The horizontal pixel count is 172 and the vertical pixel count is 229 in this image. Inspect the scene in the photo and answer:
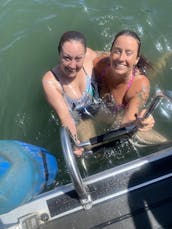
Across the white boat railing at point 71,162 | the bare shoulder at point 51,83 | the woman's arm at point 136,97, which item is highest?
the bare shoulder at point 51,83

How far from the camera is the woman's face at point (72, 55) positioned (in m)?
3.62

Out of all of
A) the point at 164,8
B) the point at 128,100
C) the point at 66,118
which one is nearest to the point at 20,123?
the point at 66,118

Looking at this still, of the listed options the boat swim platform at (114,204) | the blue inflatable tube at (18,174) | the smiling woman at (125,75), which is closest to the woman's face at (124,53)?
the smiling woman at (125,75)

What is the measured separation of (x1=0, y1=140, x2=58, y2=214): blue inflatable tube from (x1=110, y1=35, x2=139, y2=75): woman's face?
124 cm

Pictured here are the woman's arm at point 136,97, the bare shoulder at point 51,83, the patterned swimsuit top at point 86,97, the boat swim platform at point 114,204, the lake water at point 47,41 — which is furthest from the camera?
the lake water at point 47,41

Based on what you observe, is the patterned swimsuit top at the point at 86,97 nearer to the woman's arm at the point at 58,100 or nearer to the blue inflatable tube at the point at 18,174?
the woman's arm at the point at 58,100

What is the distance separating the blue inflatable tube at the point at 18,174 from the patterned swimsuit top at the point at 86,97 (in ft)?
3.63

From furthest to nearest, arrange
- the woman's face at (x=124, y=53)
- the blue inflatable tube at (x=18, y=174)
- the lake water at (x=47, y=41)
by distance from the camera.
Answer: the lake water at (x=47, y=41) < the woman's face at (x=124, y=53) < the blue inflatable tube at (x=18, y=174)

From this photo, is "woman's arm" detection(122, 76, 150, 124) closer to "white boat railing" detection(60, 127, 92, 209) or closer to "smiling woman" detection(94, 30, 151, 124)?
"smiling woman" detection(94, 30, 151, 124)

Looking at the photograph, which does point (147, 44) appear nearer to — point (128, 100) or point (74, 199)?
point (128, 100)

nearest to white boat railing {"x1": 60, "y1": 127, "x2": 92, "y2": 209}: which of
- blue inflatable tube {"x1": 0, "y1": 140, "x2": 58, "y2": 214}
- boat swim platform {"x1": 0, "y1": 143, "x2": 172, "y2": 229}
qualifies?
boat swim platform {"x1": 0, "y1": 143, "x2": 172, "y2": 229}

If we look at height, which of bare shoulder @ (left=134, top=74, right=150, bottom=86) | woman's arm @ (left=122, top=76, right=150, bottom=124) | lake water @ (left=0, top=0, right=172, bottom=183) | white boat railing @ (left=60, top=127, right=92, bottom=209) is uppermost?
lake water @ (left=0, top=0, right=172, bottom=183)

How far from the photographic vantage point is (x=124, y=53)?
359 cm

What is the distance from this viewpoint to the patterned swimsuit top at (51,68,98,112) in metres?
4.17
